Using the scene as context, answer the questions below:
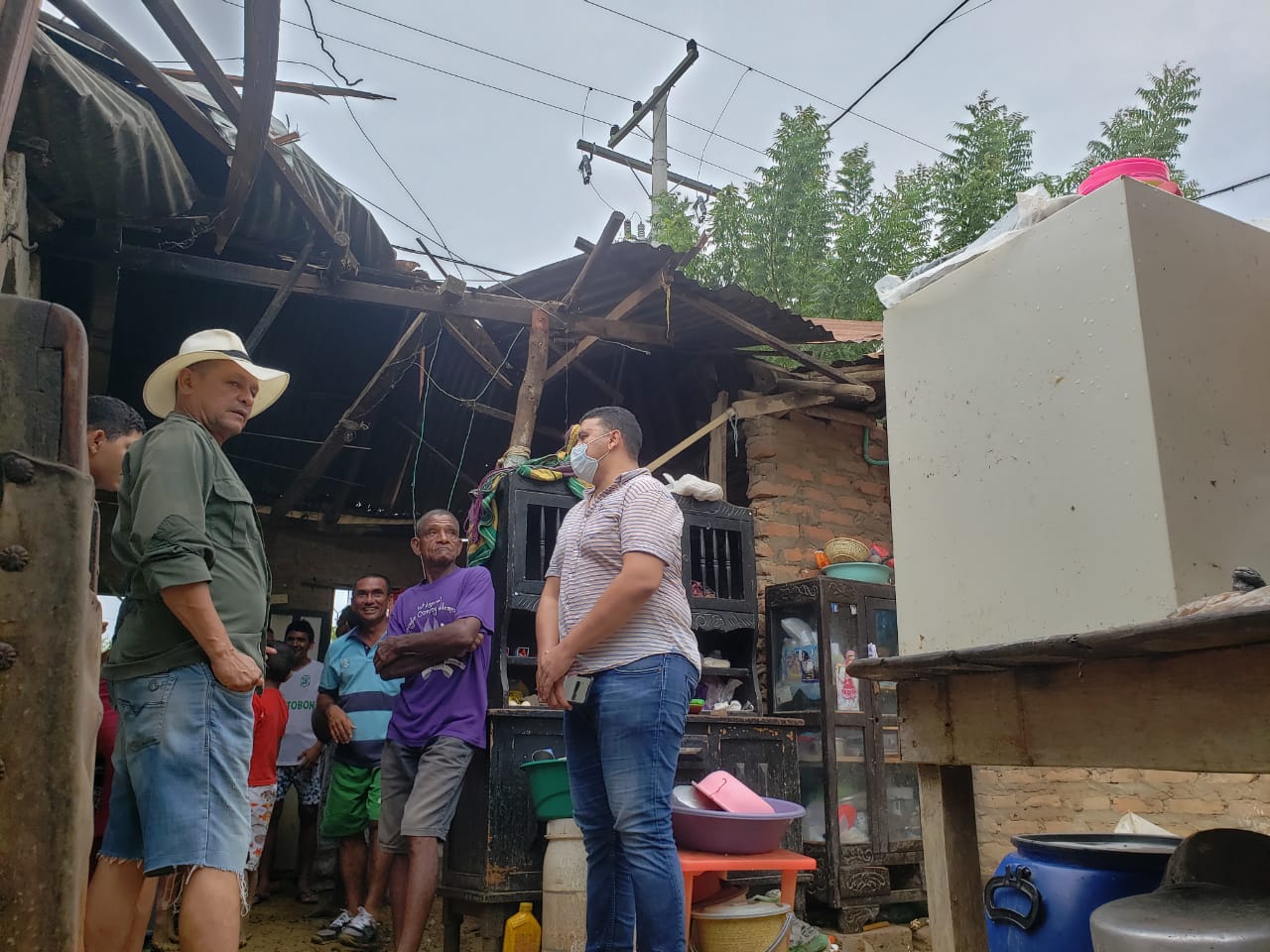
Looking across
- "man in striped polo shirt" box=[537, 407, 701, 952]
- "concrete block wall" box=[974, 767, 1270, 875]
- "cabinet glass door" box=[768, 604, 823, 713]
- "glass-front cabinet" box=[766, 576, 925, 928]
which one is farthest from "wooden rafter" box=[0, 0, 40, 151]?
"concrete block wall" box=[974, 767, 1270, 875]

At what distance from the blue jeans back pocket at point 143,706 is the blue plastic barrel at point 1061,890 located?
208cm

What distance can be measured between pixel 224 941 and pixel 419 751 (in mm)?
2108

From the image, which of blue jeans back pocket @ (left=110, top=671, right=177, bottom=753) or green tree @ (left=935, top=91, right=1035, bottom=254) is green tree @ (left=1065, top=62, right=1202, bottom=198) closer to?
green tree @ (left=935, top=91, right=1035, bottom=254)

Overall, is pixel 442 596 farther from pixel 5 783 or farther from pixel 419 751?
pixel 5 783

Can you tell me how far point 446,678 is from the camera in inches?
169

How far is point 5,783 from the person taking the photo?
81 centimetres

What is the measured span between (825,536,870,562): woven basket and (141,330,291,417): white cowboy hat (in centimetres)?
425

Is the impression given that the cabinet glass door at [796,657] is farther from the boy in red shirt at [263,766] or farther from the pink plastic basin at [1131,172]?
the pink plastic basin at [1131,172]

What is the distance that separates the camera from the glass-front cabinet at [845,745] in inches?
220

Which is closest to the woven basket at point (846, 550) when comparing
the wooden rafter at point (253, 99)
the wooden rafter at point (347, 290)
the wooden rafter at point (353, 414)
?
the wooden rafter at point (347, 290)

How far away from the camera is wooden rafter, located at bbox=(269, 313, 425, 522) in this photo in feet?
20.5

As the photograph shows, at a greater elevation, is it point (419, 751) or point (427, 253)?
point (427, 253)

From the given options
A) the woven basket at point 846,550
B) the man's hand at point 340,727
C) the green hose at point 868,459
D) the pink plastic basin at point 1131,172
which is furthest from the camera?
the green hose at point 868,459

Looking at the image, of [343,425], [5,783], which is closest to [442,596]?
[343,425]
